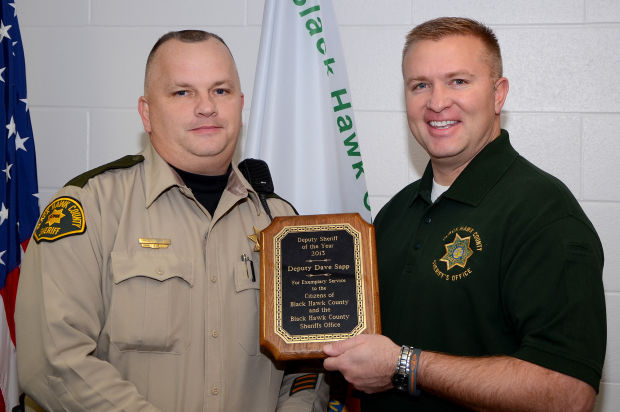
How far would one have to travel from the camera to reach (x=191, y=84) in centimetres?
179

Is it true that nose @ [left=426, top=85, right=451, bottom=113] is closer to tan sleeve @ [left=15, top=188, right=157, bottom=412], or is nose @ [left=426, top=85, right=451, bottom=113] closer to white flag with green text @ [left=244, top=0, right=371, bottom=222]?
white flag with green text @ [left=244, top=0, right=371, bottom=222]

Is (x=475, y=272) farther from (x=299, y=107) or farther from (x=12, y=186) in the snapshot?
(x=12, y=186)

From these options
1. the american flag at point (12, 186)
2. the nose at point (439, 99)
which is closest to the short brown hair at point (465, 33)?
the nose at point (439, 99)

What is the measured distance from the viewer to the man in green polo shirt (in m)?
1.47

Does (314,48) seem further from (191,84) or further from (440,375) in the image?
(440,375)

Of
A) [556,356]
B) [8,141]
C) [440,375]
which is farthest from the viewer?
[8,141]

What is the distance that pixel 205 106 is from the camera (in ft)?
5.83

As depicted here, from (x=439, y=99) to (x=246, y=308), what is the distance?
0.86 meters

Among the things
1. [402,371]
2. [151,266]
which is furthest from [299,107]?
[402,371]

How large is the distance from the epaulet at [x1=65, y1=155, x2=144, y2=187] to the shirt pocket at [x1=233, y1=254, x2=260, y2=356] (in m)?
0.44

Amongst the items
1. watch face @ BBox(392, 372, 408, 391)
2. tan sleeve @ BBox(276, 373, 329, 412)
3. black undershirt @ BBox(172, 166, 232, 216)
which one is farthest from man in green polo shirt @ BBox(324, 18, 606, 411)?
black undershirt @ BBox(172, 166, 232, 216)

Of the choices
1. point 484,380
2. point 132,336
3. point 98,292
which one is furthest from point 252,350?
point 484,380

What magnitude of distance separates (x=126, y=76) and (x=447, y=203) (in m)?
1.95

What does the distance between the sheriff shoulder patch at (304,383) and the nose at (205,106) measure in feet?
2.83
